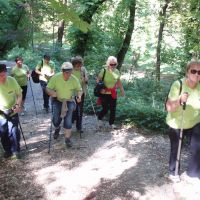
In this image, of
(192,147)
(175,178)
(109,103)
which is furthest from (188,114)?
(109,103)

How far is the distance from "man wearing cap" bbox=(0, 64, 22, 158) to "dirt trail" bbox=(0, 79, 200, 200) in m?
0.34

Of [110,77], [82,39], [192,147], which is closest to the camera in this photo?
[192,147]

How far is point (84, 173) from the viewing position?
660cm

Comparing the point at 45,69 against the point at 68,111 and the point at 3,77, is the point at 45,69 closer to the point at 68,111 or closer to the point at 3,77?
the point at 68,111

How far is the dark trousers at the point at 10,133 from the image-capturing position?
7.13m

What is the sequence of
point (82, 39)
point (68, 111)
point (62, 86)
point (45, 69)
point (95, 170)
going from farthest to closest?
1. point (82, 39)
2. point (45, 69)
3. point (68, 111)
4. point (62, 86)
5. point (95, 170)

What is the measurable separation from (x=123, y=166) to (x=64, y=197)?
1684mm

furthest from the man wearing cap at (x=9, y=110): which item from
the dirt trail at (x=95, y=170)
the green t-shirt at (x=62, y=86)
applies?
the green t-shirt at (x=62, y=86)

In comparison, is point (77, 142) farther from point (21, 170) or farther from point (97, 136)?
point (21, 170)

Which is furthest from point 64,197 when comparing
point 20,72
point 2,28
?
point 2,28

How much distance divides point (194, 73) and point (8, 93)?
3.56 metres

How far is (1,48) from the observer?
29.0m

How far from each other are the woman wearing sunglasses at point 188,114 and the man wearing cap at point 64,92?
261 cm

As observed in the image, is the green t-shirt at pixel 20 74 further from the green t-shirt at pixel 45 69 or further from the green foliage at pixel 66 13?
the green foliage at pixel 66 13
